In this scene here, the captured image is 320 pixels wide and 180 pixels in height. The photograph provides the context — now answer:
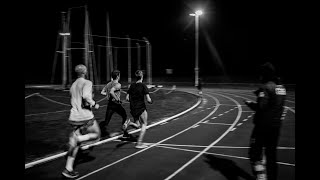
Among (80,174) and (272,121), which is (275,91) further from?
(80,174)

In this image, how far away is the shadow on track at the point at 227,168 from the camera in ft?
18.4

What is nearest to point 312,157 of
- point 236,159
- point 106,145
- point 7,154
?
point 236,159

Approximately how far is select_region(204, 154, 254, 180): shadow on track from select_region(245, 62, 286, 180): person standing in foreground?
0.85 m

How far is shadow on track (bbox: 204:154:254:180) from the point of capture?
5.61 meters

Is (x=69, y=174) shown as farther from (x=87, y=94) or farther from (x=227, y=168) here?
(x=227, y=168)

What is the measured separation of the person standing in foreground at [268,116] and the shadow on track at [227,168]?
846 mm

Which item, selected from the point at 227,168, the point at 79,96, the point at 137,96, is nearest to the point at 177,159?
the point at 227,168

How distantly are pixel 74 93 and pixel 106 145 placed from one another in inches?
116

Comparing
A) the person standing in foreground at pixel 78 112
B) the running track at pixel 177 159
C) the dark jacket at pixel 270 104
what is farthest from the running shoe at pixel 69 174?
the dark jacket at pixel 270 104

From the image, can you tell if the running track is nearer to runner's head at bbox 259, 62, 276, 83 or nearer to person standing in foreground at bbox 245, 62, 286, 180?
person standing in foreground at bbox 245, 62, 286, 180

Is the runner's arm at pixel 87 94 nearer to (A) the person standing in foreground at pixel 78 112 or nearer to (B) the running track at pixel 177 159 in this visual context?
(A) the person standing in foreground at pixel 78 112

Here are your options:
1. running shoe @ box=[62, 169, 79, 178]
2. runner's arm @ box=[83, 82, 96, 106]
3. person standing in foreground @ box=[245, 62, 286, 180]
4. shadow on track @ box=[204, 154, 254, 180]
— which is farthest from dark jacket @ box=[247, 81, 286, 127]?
running shoe @ box=[62, 169, 79, 178]

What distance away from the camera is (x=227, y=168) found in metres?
6.11

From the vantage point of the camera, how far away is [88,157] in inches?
275
